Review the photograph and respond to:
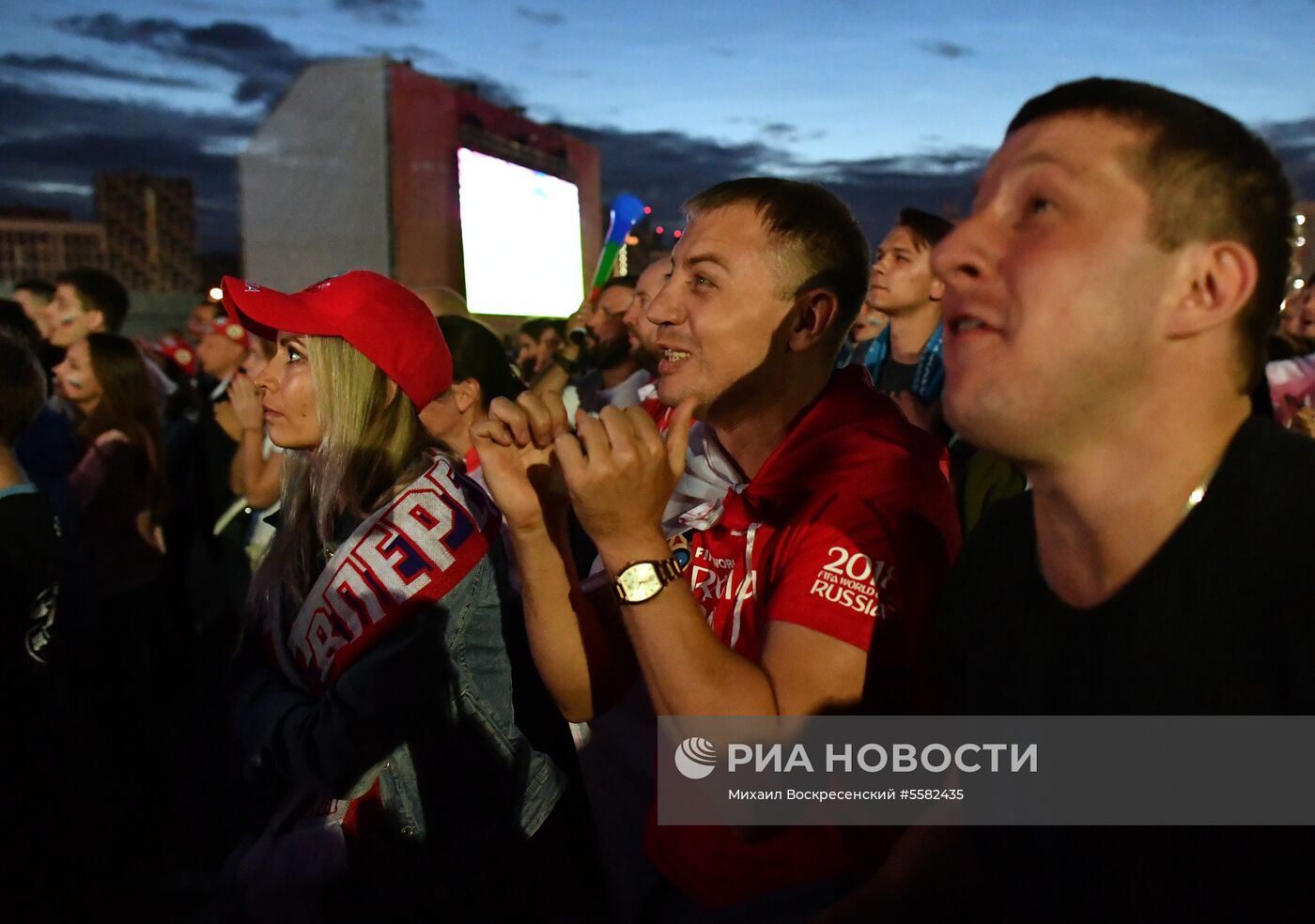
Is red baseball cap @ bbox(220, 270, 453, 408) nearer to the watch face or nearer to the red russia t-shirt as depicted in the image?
the red russia t-shirt

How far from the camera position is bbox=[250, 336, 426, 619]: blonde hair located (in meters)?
2.13

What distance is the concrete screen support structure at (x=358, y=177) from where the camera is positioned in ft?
31.6

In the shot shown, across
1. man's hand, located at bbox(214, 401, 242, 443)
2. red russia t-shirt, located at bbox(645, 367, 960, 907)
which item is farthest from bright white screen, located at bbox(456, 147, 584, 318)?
red russia t-shirt, located at bbox(645, 367, 960, 907)

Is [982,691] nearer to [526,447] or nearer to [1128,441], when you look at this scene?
[1128,441]

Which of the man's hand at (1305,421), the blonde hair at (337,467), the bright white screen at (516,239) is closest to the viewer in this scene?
the blonde hair at (337,467)

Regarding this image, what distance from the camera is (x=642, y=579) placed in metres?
1.43

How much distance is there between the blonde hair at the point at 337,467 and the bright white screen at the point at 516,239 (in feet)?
28.3

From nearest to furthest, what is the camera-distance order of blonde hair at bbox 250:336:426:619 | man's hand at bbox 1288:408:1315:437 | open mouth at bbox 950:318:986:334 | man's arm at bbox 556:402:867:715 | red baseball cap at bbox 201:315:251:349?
1. open mouth at bbox 950:318:986:334
2. man's arm at bbox 556:402:867:715
3. blonde hair at bbox 250:336:426:619
4. man's hand at bbox 1288:408:1315:437
5. red baseball cap at bbox 201:315:251:349

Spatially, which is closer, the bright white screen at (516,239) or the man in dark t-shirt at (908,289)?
the man in dark t-shirt at (908,289)

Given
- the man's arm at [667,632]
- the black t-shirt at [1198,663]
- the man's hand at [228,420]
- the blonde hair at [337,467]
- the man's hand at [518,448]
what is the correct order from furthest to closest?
1. the man's hand at [228,420]
2. the blonde hair at [337,467]
3. the man's hand at [518,448]
4. the man's arm at [667,632]
5. the black t-shirt at [1198,663]

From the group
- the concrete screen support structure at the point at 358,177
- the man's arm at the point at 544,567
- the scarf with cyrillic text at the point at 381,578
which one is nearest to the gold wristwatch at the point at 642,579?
the man's arm at the point at 544,567

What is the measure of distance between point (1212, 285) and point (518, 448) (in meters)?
1.24

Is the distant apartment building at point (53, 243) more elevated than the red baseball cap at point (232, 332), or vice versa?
the red baseball cap at point (232, 332)

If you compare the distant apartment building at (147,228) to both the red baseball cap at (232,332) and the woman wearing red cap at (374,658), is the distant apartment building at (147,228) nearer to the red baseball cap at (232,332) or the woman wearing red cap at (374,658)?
the red baseball cap at (232,332)
